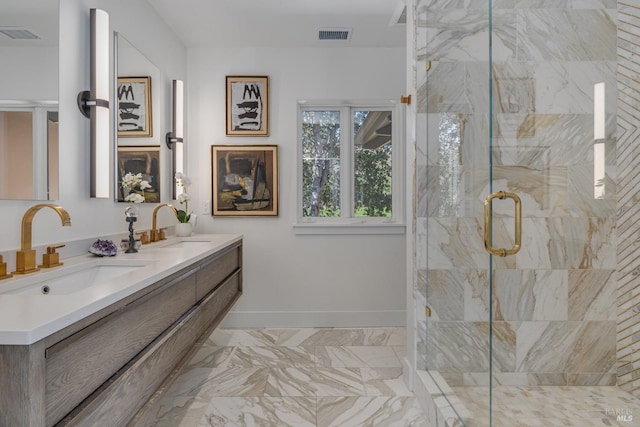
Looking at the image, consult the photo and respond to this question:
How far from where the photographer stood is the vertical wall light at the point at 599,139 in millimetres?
2084

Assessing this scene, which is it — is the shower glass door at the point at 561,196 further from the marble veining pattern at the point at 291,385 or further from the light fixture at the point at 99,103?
the light fixture at the point at 99,103

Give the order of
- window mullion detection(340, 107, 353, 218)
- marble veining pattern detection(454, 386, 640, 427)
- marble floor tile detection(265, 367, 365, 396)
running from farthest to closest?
1. window mullion detection(340, 107, 353, 218)
2. marble floor tile detection(265, 367, 365, 396)
3. marble veining pattern detection(454, 386, 640, 427)

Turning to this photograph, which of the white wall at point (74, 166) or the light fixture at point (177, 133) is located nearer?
the white wall at point (74, 166)

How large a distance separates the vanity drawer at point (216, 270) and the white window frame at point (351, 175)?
25.8 inches

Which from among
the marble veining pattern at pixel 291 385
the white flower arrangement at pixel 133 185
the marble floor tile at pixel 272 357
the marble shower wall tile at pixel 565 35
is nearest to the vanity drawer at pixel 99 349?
the marble veining pattern at pixel 291 385

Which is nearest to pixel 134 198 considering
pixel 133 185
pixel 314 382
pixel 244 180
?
pixel 133 185

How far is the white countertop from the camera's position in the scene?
0.81m

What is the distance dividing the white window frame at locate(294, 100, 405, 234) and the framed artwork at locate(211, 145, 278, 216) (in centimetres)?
23

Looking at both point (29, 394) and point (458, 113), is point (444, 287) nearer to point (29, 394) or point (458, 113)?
point (458, 113)

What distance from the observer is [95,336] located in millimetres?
1036

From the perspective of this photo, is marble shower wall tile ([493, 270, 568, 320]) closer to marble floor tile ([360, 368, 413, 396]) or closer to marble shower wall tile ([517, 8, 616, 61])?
marble floor tile ([360, 368, 413, 396])

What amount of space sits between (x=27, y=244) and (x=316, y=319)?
2347mm

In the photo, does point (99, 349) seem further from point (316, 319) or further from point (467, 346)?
point (316, 319)

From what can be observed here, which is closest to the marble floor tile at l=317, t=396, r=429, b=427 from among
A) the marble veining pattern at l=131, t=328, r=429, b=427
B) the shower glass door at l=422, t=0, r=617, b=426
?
the marble veining pattern at l=131, t=328, r=429, b=427
